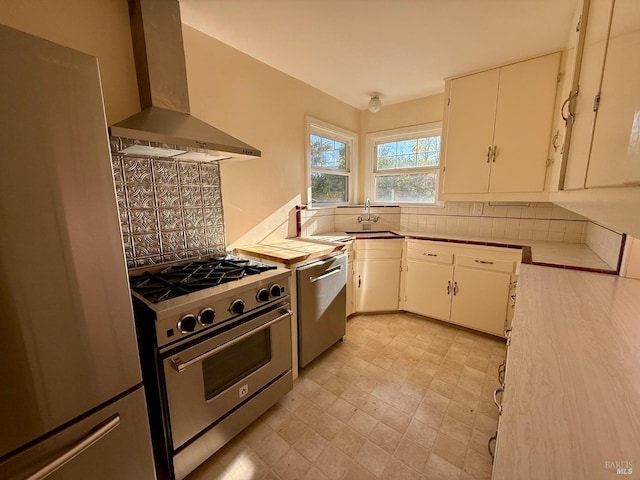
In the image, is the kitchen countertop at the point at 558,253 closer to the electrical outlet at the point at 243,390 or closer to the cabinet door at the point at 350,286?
the cabinet door at the point at 350,286

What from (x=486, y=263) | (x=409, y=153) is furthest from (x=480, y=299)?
(x=409, y=153)

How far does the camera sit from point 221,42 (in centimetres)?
180

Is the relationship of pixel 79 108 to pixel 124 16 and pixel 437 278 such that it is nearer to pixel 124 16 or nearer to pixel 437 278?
pixel 124 16

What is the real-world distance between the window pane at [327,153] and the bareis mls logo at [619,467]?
268cm

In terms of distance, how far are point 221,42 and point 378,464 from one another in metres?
2.78

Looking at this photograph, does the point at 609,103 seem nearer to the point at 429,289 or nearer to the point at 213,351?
the point at 213,351

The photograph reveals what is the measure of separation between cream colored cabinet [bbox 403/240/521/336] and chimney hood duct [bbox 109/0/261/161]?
1990mm

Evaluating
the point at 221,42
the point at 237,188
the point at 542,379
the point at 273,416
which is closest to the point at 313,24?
the point at 221,42

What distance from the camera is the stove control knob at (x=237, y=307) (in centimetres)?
128

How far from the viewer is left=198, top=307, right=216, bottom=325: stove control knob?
116 cm

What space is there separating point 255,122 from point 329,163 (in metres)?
1.16

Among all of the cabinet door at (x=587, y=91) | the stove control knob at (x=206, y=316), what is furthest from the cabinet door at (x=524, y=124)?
the stove control knob at (x=206, y=316)

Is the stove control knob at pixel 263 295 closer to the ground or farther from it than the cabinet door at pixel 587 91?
closer to the ground

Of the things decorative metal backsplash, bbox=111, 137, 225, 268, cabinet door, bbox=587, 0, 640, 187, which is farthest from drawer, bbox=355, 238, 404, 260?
cabinet door, bbox=587, 0, 640, 187
